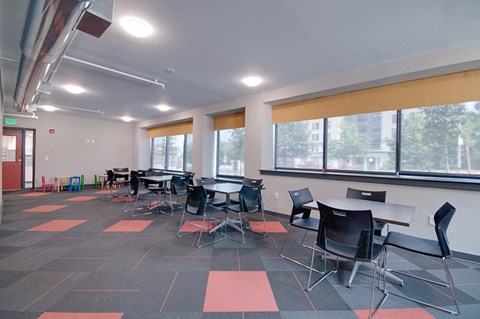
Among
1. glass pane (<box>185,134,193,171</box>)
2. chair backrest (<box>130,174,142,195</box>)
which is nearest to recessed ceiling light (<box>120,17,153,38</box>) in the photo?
chair backrest (<box>130,174,142,195</box>)

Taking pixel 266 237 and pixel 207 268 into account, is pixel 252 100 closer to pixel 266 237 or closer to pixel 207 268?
pixel 266 237

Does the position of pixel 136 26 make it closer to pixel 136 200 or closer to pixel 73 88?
pixel 73 88

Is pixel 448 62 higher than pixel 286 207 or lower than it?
higher

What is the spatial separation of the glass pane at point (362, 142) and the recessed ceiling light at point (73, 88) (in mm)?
5663

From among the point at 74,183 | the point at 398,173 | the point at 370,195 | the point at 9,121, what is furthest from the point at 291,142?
the point at 9,121

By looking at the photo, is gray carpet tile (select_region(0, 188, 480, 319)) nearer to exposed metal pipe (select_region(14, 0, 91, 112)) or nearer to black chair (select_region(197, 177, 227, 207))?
black chair (select_region(197, 177, 227, 207))

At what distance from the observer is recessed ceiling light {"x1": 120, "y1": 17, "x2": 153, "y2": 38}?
92.6 inches

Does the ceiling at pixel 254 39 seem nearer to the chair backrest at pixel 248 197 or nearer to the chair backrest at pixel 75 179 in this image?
the chair backrest at pixel 248 197

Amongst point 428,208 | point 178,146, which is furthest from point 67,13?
point 178,146

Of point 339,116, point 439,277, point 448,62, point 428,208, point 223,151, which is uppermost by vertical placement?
point 448,62

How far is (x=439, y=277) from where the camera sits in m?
2.35

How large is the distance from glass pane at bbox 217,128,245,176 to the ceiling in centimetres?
183

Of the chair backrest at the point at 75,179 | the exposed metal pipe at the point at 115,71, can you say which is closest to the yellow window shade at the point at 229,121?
the exposed metal pipe at the point at 115,71

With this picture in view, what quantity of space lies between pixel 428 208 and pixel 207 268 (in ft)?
10.7
